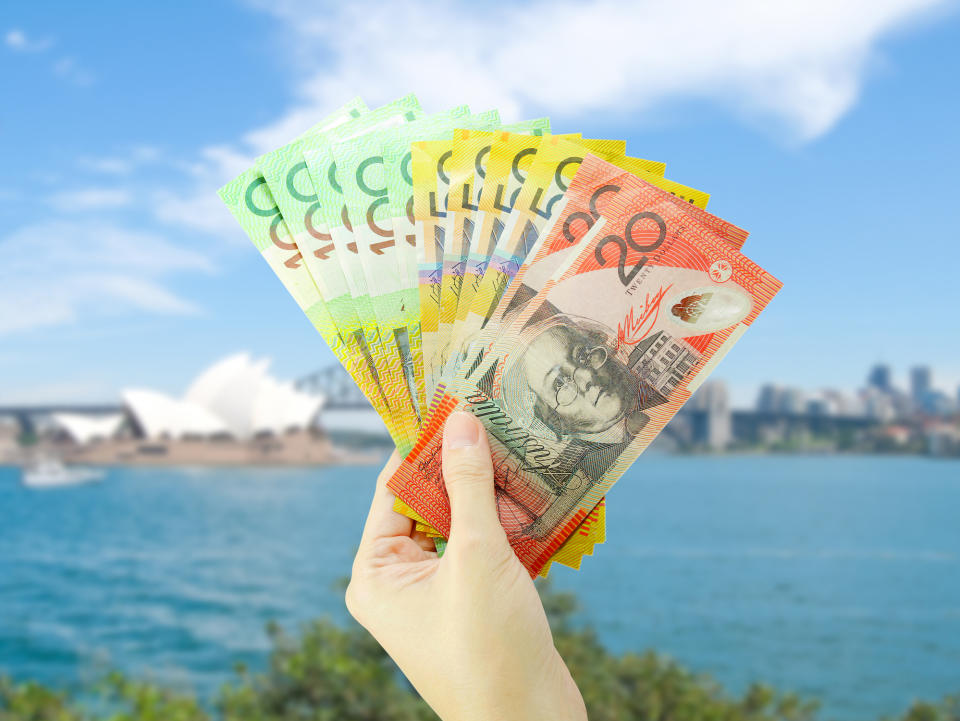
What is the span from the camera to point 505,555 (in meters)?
1.49

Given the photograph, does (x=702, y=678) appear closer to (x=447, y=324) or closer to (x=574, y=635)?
(x=574, y=635)

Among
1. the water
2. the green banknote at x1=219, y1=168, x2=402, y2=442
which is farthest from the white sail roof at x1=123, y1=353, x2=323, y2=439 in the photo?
the green banknote at x1=219, y1=168, x2=402, y2=442

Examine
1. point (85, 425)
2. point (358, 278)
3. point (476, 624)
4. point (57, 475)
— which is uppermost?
point (358, 278)

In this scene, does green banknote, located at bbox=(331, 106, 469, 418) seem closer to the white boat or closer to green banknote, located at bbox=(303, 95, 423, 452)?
green banknote, located at bbox=(303, 95, 423, 452)

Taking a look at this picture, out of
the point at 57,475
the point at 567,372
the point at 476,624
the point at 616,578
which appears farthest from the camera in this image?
the point at 57,475

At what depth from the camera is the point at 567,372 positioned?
166 cm

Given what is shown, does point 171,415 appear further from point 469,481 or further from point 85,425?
point 469,481

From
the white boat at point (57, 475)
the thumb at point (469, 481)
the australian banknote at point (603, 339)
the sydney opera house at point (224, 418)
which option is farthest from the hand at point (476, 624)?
the white boat at point (57, 475)

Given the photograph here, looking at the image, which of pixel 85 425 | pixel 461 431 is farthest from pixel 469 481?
pixel 85 425

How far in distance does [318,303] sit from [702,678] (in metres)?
4.91

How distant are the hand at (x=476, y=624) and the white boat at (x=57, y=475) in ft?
207

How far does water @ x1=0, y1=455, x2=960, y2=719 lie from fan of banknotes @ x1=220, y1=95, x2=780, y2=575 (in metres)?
4.57

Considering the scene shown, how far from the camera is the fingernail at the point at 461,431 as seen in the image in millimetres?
1558

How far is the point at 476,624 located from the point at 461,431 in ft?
1.25
